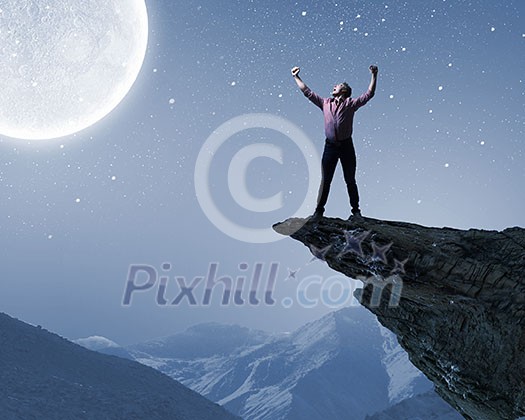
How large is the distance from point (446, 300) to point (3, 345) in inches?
4805

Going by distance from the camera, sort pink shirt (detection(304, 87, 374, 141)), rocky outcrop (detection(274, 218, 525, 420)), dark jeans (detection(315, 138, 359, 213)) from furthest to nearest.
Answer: dark jeans (detection(315, 138, 359, 213)) < pink shirt (detection(304, 87, 374, 141)) < rocky outcrop (detection(274, 218, 525, 420))

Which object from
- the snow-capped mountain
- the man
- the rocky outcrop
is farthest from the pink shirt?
the snow-capped mountain

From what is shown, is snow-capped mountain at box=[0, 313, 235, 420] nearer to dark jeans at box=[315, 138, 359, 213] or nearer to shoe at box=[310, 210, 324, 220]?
shoe at box=[310, 210, 324, 220]

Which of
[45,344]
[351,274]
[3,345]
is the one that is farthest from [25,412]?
[351,274]

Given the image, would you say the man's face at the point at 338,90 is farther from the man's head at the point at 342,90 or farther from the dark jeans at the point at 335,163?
the dark jeans at the point at 335,163

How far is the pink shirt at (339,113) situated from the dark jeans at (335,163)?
0.18m

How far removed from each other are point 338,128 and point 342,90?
32.5 inches

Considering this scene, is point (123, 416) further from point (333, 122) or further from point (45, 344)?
point (333, 122)

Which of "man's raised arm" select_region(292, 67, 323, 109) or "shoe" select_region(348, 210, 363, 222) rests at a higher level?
"man's raised arm" select_region(292, 67, 323, 109)

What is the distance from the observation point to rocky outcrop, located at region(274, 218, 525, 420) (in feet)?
30.2

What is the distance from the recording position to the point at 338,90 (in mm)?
9781

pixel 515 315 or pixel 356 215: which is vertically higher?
pixel 356 215

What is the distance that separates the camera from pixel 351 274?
37.4ft

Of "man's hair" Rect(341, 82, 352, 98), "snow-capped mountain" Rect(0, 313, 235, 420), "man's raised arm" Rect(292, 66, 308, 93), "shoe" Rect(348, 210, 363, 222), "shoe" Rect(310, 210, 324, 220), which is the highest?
"snow-capped mountain" Rect(0, 313, 235, 420)
